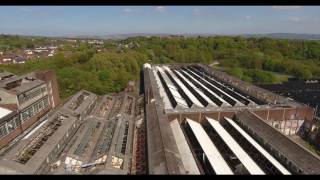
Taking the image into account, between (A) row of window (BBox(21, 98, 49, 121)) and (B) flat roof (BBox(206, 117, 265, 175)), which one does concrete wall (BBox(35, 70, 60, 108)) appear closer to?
(A) row of window (BBox(21, 98, 49, 121))

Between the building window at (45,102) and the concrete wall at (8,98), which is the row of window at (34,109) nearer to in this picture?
the building window at (45,102)

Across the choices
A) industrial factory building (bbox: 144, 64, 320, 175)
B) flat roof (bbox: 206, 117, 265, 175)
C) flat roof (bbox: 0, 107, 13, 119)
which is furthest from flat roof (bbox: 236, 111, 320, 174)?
flat roof (bbox: 0, 107, 13, 119)

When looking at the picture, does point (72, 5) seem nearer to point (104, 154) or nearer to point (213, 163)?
point (213, 163)

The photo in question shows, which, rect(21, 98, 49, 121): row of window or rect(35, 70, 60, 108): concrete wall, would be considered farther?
rect(35, 70, 60, 108): concrete wall

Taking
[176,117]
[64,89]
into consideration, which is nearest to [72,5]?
[176,117]

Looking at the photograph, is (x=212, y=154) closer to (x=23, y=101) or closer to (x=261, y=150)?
(x=261, y=150)

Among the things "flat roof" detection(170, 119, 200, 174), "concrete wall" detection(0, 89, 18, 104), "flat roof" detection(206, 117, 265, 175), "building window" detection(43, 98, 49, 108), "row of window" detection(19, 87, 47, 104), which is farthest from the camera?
"building window" detection(43, 98, 49, 108)

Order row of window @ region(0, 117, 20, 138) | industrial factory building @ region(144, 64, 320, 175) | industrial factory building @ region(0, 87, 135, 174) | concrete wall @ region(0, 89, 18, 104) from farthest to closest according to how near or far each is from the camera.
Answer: concrete wall @ region(0, 89, 18, 104), row of window @ region(0, 117, 20, 138), industrial factory building @ region(0, 87, 135, 174), industrial factory building @ region(144, 64, 320, 175)

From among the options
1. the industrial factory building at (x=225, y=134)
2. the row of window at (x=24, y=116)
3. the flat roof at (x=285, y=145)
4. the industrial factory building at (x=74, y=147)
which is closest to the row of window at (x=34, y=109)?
the row of window at (x=24, y=116)
